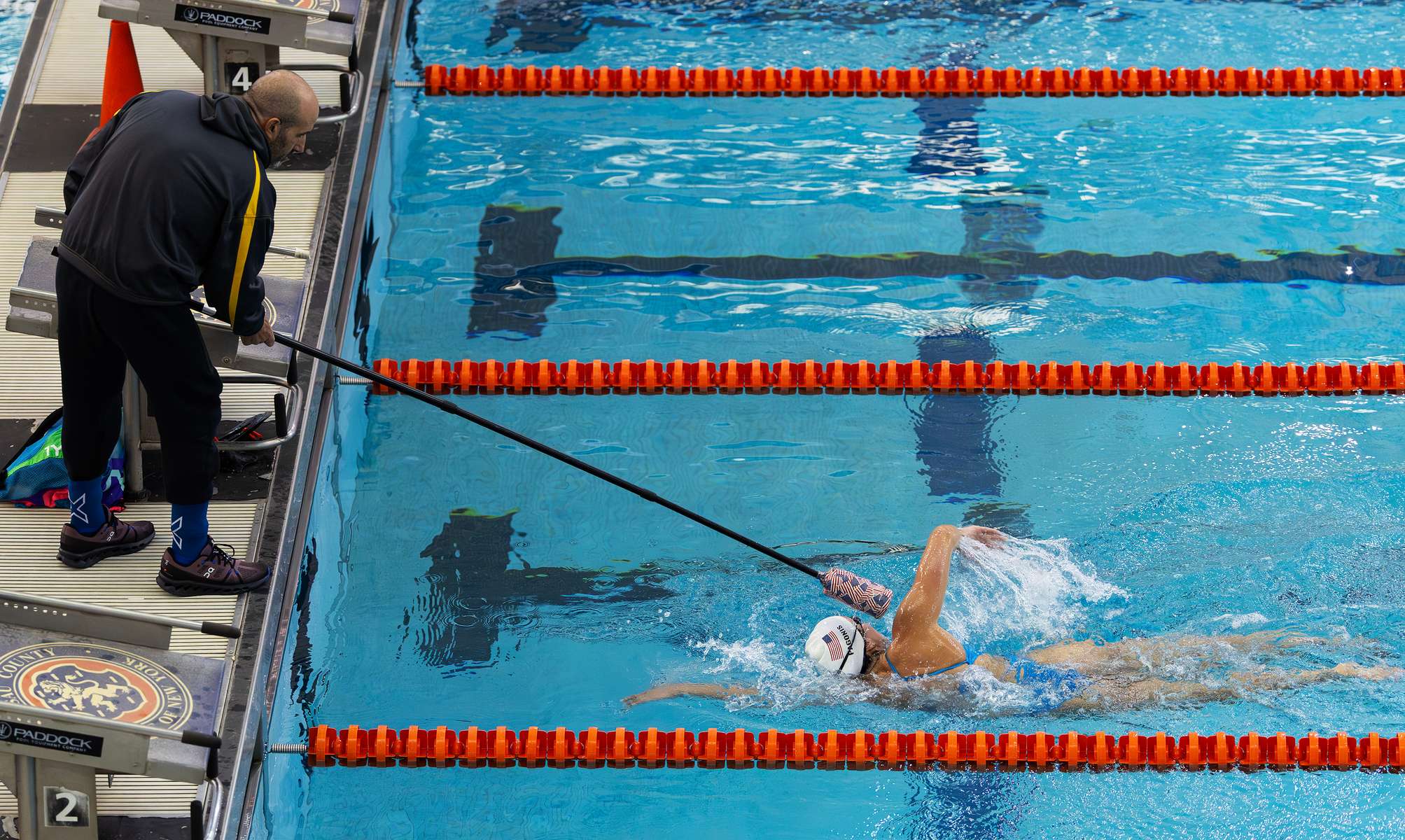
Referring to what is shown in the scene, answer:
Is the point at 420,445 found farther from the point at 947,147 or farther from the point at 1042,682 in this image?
the point at 947,147

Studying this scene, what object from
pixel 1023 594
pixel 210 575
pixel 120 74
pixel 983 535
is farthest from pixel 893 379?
pixel 120 74

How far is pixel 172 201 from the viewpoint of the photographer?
9.41ft

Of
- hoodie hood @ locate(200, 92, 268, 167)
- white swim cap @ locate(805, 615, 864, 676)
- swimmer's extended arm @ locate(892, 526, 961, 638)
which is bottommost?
white swim cap @ locate(805, 615, 864, 676)

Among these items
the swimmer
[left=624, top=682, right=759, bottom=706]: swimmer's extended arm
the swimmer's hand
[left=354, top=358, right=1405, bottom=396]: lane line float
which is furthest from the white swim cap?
[left=354, top=358, right=1405, bottom=396]: lane line float

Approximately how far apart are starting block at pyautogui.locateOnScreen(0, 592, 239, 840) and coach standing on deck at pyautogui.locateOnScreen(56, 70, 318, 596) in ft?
2.35

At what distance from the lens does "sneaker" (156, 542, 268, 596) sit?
335 cm

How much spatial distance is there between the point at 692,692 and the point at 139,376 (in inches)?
59.9

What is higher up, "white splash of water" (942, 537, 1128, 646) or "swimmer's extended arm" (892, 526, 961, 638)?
"swimmer's extended arm" (892, 526, 961, 638)

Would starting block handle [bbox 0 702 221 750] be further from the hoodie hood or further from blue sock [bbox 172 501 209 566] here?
the hoodie hood

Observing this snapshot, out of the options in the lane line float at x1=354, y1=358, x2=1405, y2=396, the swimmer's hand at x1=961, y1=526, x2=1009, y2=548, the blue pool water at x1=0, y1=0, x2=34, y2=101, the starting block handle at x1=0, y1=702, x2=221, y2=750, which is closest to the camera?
the starting block handle at x1=0, y1=702, x2=221, y2=750

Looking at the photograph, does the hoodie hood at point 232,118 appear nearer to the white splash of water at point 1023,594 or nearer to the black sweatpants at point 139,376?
the black sweatpants at point 139,376

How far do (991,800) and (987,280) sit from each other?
2212 mm

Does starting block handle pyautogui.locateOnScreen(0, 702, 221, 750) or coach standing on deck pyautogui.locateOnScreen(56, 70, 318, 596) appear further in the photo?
coach standing on deck pyautogui.locateOnScreen(56, 70, 318, 596)

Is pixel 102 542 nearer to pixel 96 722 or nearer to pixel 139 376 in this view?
pixel 139 376
